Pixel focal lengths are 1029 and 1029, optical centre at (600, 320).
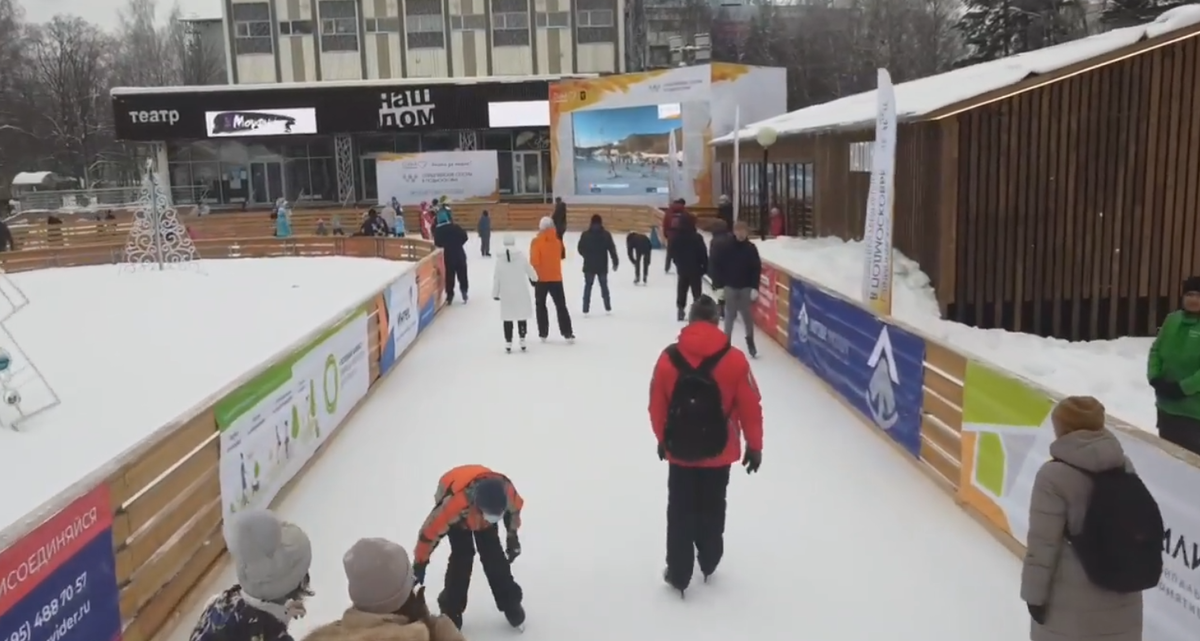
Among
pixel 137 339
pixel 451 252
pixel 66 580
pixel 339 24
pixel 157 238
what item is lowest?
pixel 137 339

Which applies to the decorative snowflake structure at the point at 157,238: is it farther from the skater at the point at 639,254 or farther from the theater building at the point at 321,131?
the theater building at the point at 321,131

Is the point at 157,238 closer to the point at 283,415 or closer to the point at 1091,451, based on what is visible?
the point at 283,415

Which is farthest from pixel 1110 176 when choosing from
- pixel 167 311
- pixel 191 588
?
pixel 167 311

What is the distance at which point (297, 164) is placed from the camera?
3769cm

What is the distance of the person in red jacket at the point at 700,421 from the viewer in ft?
14.7

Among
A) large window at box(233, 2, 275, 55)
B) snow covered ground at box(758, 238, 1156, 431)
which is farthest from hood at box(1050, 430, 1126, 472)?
large window at box(233, 2, 275, 55)

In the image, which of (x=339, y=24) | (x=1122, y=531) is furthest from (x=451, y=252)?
(x=339, y=24)

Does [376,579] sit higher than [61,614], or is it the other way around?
[376,579]

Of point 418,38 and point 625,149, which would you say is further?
point 418,38

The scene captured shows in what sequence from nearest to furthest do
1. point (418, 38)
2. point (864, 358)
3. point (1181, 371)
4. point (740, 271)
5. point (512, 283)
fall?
point (1181, 371) → point (864, 358) → point (740, 271) → point (512, 283) → point (418, 38)

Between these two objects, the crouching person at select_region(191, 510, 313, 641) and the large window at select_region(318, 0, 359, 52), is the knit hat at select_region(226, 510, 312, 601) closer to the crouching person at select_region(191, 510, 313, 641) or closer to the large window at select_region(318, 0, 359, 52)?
the crouching person at select_region(191, 510, 313, 641)

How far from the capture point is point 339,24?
45406mm

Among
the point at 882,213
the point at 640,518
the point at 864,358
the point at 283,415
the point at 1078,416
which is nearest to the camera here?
the point at 1078,416

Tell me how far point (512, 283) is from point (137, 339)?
5797 mm
